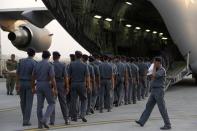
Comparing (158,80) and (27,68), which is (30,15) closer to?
(27,68)

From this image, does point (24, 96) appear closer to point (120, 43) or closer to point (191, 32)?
point (191, 32)

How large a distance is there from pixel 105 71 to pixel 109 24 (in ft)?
35.8

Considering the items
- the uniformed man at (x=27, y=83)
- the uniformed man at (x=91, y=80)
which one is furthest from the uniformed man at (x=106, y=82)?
the uniformed man at (x=27, y=83)

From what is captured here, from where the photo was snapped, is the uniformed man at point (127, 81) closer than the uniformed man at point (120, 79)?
No

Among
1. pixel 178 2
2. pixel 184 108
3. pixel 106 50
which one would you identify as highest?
pixel 178 2

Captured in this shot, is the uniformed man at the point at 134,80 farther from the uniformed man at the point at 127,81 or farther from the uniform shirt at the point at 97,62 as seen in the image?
the uniform shirt at the point at 97,62

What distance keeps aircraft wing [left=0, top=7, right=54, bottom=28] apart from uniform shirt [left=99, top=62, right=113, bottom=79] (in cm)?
706

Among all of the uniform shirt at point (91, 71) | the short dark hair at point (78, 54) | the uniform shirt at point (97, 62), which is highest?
the short dark hair at point (78, 54)

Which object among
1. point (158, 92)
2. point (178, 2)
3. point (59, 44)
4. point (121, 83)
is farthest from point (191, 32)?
point (59, 44)

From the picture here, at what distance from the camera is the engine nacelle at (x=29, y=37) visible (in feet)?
67.7

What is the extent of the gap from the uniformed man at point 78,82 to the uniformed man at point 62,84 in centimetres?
33

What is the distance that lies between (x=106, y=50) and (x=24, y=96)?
13451mm

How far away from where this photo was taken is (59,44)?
3528 centimetres

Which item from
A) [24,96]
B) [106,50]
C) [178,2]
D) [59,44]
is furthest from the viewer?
[59,44]
